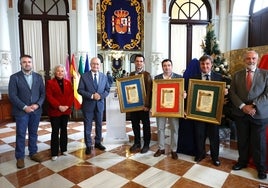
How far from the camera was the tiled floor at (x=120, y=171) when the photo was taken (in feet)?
8.30

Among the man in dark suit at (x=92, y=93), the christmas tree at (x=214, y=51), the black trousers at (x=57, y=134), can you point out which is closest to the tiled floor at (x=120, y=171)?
the black trousers at (x=57, y=134)

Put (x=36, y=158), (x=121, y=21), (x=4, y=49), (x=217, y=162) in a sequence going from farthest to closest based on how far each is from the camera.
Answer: (x=121, y=21)
(x=4, y=49)
(x=36, y=158)
(x=217, y=162)

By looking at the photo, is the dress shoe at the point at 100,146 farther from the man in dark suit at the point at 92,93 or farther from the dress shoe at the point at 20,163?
the dress shoe at the point at 20,163

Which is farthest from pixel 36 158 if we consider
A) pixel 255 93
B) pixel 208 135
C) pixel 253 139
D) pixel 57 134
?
pixel 255 93

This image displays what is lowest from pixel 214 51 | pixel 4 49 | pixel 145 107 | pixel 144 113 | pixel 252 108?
pixel 144 113

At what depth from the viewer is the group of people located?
258 centimetres

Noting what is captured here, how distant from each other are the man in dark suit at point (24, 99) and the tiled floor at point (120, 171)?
315 millimetres

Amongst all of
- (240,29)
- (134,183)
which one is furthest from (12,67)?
(240,29)

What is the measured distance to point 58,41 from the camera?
6.80m

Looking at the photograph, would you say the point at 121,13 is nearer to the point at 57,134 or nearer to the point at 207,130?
the point at 57,134

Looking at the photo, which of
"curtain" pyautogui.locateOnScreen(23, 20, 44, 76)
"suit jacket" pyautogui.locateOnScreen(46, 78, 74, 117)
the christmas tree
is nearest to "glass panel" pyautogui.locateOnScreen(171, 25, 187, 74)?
the christmas tree

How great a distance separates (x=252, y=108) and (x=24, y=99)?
2834 mm

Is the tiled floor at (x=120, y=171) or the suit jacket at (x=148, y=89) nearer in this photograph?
the tiled floor at (x=120, y=171)

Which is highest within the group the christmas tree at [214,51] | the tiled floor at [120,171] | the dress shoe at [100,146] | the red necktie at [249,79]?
the christmas tree at [214,51]
